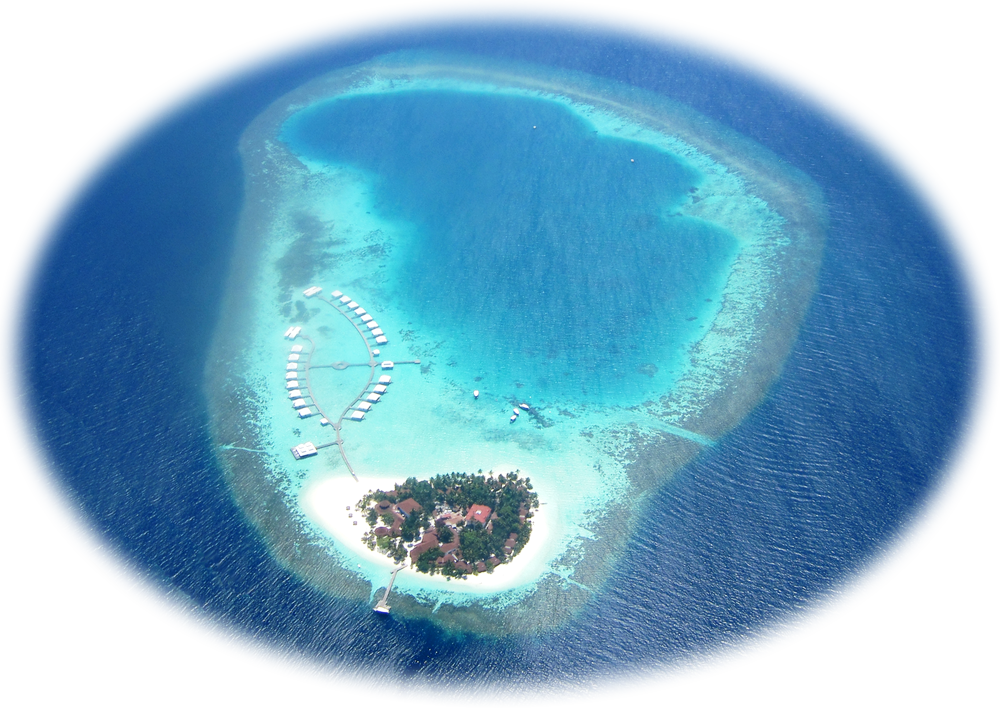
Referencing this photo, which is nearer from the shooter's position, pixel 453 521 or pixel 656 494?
pixel 453 521

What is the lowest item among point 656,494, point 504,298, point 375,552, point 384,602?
point 384,602

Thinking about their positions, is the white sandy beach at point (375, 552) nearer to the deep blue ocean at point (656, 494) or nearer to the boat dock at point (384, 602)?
the boat dock at point (384, 602)

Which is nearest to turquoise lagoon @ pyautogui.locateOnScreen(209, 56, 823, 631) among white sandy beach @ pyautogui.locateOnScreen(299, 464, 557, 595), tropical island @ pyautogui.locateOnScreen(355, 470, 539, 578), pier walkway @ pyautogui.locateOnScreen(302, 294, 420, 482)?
white sandy beach @ pyautogui.locateOnScreen(299, 464, 557, 595)

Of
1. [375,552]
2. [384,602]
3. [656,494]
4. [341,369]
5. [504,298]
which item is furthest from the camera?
[504,298]

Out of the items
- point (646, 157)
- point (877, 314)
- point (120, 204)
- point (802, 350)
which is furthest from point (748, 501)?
point (120, 204)

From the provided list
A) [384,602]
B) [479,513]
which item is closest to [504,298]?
[479,513]

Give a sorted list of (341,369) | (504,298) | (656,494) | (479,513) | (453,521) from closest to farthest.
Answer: (453,521) → (479,513) → (656,494) → (341,369) → (504,298)

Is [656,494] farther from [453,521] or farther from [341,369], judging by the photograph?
[341,369]
